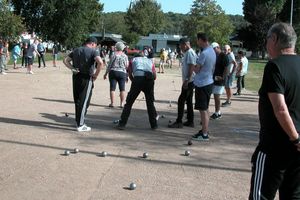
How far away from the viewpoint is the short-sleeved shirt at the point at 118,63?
13.2 metres

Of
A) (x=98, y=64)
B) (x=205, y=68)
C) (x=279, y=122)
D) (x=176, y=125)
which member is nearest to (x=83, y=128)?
(x=98, y=64)

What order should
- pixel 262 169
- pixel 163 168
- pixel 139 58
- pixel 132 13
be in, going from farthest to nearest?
pixel 132 13 < pixel 139 58 < pixel 163 168 < pixel 262 169

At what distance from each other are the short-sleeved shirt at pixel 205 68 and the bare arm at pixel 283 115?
5377 millimetres

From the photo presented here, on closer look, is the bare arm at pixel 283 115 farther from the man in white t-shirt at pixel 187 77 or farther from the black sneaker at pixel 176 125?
the black sneaker at pixel 176 125

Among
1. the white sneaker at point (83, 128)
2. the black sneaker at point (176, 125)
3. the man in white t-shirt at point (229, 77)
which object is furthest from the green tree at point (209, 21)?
the white sneaker at point (83, 128)

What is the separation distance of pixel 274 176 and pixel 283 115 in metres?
0.49

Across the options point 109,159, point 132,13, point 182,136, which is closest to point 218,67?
point 182,136

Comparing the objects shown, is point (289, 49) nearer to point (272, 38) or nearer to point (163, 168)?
point (272, 38)

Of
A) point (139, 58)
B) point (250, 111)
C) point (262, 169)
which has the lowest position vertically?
point (250, 111)

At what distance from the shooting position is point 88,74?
973 centimetres

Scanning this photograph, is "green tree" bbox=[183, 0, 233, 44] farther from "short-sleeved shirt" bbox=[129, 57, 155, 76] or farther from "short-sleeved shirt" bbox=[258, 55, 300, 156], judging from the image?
"short-sleeved shirt" bbox=[258, 55, 300, 156]

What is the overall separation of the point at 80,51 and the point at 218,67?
13.0 feet

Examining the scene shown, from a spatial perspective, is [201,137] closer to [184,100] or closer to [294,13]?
[184,100]

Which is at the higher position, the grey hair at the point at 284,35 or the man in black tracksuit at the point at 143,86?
the grey hair at the point at 284,35
